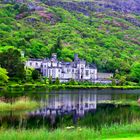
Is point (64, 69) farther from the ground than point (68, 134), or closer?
→ farther from the ground

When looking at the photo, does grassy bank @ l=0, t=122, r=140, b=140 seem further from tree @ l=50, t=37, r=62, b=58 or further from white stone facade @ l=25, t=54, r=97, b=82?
tree @ l=50, t=37, r=62, b=58

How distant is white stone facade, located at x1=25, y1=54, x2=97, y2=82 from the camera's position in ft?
449

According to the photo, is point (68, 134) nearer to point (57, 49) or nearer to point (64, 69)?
point (64, 69)

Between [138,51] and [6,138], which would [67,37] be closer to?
[138,51]

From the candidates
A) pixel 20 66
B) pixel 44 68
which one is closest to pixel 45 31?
pixel 44 68

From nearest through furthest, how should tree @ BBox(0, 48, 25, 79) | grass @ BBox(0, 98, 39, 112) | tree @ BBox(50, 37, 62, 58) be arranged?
grass @ BBox(0, 98, 39, 112) → tree @ BBox(0, 48, 25, 79) → tree @ BBox(50, 37, 62, 58)

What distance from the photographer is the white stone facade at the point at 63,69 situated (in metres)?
137

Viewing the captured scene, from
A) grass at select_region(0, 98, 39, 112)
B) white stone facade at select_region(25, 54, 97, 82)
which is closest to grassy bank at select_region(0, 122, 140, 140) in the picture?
grass at select_region(0, 98, 39, 112)

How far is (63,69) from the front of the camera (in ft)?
464

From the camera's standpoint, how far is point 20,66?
337 ft

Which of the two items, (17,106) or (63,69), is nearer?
(17,106)

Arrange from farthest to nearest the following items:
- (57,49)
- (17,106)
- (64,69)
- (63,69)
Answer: (57,49)
(64,69)
(63,69)
(17,106)

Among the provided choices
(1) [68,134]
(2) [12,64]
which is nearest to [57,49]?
(2) [12,64]

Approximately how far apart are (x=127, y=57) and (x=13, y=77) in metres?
91.7
